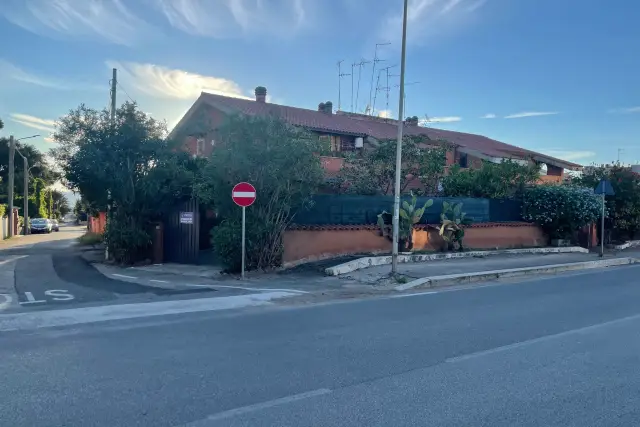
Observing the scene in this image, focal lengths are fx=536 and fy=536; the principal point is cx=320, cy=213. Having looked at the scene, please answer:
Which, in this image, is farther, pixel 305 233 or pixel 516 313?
pixel 305 233

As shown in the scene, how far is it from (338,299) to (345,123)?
1924 cm

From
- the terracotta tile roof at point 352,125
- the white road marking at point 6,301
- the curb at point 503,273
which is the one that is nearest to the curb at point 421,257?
the curb at point 503,273

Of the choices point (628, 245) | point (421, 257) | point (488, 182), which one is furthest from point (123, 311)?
point (628, 245)

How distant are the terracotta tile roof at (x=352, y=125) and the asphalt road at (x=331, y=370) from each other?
1268cm

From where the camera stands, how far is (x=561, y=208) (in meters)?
22.6

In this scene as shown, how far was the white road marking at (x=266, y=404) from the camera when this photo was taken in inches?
183

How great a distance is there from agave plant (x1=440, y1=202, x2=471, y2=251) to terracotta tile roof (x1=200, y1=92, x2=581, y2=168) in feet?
22.2

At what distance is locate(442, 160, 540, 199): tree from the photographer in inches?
896

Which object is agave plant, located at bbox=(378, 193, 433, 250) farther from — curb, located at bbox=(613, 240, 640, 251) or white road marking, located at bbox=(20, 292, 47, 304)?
curb, located at bbox=(613, 240, 640, 251)

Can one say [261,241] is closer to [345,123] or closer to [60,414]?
[60,414]

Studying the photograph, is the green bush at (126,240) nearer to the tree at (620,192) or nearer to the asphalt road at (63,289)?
the asphalt road at (63,289)

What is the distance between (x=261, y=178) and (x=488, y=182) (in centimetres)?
1181

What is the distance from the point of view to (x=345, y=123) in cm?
2964

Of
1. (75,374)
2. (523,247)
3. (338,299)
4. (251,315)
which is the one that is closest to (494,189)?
(523,247)
